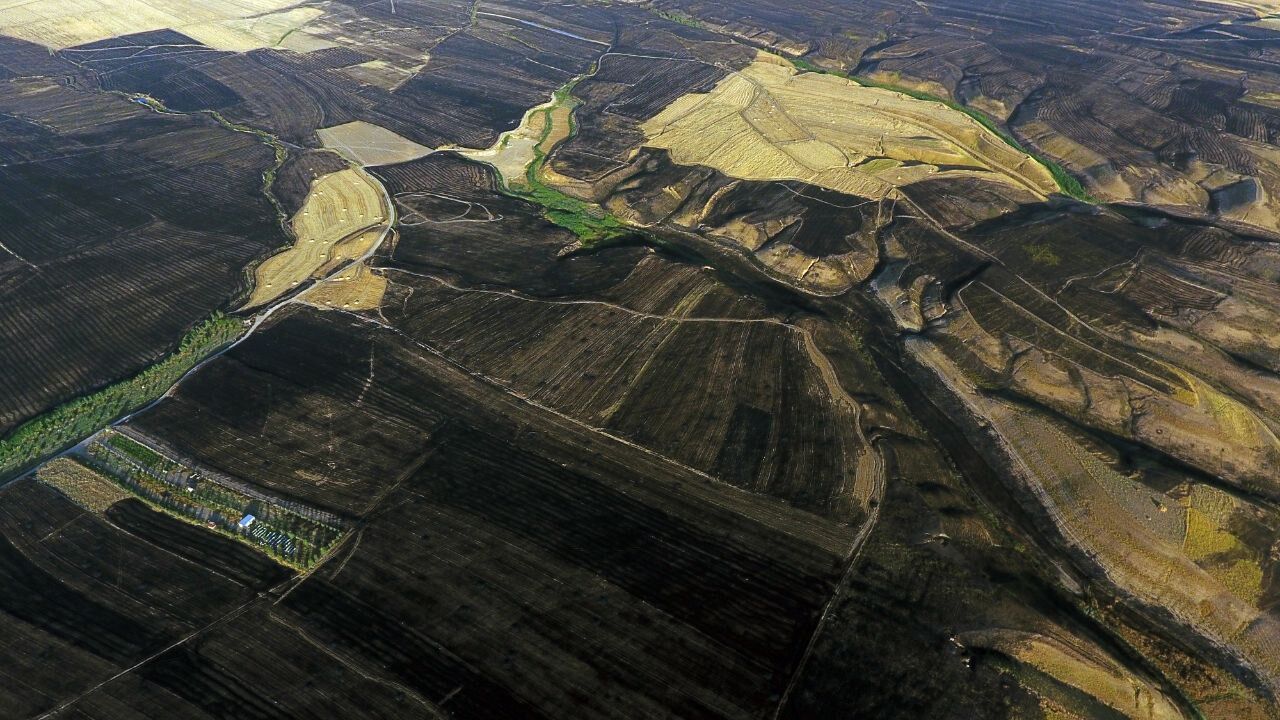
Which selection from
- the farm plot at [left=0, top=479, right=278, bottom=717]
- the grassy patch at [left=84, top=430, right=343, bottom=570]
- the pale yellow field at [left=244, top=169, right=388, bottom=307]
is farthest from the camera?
the pale yellow field at [left=244, top=169, right=388, bottom=307]

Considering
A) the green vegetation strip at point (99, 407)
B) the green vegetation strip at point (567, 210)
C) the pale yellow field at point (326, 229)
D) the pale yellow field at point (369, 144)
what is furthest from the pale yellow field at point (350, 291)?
the pale yellow field at point (369, 144)

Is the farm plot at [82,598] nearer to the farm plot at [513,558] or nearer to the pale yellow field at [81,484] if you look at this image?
the pale yellow field at [81,484]

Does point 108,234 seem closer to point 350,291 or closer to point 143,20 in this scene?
point 350,291

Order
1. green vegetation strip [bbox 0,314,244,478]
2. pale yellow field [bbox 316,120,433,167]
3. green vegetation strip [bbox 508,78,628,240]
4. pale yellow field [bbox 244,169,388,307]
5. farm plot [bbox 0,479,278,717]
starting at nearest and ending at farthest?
farm plot [bbox 0,479,278,717], green vegetation strip [bbox 0,314,244,478], pale yellow field [bbox 244,169,388,307], green vegetation strip [bbox 508,78,628,240], pale yellow field [bbox 316,120,433,167]

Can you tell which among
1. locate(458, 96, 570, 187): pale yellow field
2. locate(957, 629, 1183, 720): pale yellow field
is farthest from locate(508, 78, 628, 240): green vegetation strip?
locate(957, 629, 1183, 720): pale yellow field

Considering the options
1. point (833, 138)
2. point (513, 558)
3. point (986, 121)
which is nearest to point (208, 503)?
point (513, 558)

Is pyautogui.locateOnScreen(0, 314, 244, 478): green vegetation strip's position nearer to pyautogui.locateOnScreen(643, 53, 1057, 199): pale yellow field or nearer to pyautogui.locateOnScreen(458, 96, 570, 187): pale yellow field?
pyautogui.locateOnScreen(458, 96, 570, 187): pale yellow field
